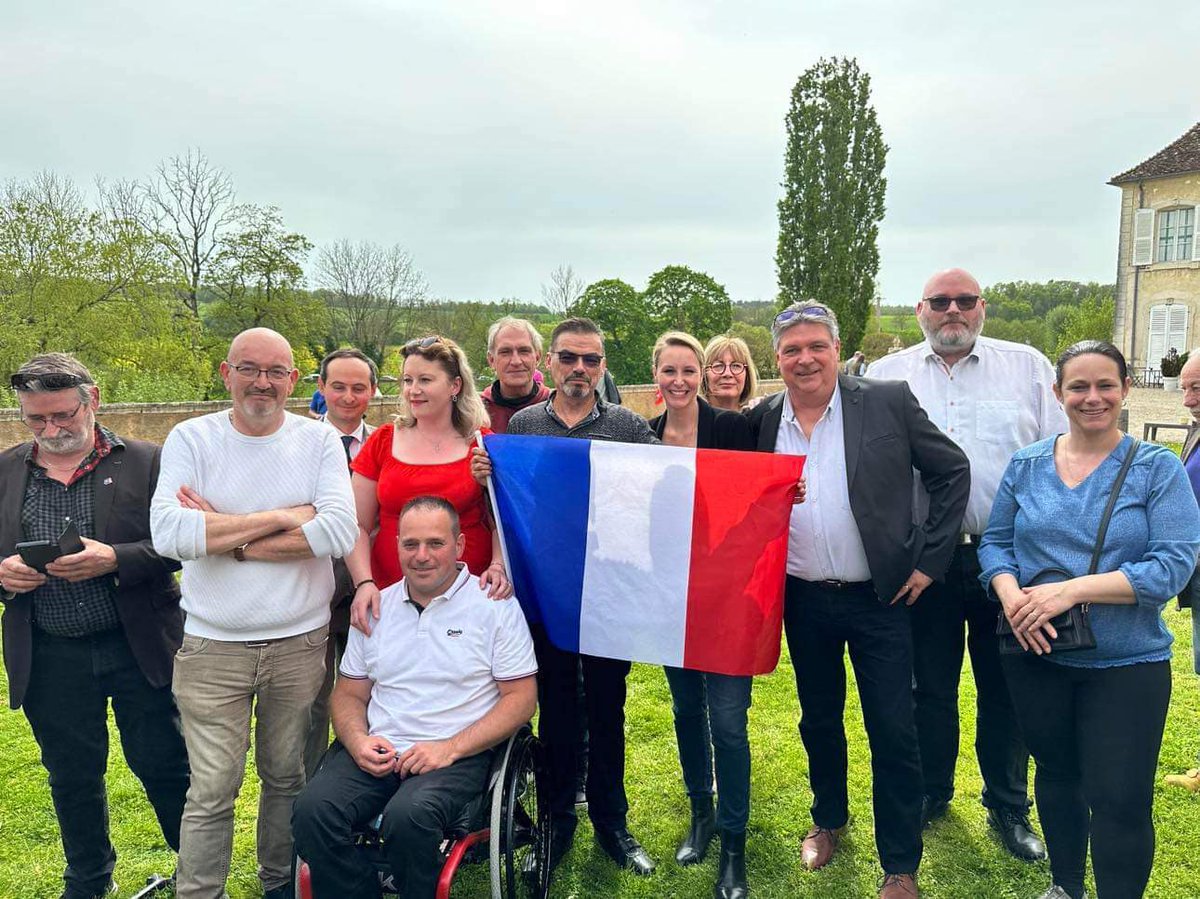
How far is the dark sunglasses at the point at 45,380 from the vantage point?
3.08 m

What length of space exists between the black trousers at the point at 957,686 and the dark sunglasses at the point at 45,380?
12.1 feet

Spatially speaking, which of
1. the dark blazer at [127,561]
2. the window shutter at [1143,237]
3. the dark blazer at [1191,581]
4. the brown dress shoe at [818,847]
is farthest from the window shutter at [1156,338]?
the dark blazer at [127,561]

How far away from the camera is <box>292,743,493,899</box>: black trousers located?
2773 mm

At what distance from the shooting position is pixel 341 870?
281 centimetres

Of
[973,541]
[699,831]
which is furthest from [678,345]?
[699,831]

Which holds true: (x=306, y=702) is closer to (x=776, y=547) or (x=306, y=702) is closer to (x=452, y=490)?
(x=452, y=490)

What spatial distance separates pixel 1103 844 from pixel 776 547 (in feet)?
4.95

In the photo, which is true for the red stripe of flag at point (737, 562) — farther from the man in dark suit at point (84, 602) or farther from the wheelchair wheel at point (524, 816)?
the man in dark suit at point (84, 602)

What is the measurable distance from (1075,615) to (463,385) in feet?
8.38

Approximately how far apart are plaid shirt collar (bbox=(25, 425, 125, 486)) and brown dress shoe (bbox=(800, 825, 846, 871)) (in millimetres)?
3440

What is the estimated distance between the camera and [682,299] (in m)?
37.2

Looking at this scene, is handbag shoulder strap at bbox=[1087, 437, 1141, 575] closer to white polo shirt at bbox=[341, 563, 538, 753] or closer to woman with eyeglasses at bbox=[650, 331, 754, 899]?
woman with eyeglasses at bbox=[650, 331, 754, 899]

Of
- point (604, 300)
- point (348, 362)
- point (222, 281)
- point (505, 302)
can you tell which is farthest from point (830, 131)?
point (348, 362)

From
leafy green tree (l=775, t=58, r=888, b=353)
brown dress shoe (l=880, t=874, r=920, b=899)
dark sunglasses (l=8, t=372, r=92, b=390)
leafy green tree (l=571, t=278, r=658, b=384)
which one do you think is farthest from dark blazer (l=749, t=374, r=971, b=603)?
leafy green tree (l=775, t=58, r=888, b=353)
